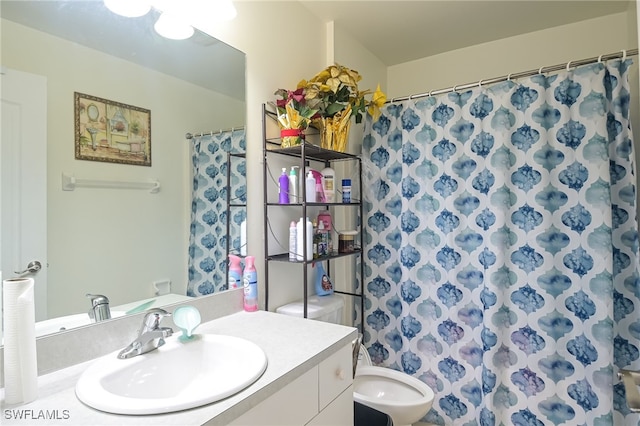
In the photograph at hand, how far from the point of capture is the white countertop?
0.69m

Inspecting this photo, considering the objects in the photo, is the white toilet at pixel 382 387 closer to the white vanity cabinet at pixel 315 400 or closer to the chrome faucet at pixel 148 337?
the white vanity cabinet at pixel 315 400

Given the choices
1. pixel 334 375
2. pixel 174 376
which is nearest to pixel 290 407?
pixel 334 375

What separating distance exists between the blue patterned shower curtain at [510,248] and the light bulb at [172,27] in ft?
A: 4.06

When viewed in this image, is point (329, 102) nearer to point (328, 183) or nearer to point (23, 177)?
point (328, 183)

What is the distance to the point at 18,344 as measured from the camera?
74cm

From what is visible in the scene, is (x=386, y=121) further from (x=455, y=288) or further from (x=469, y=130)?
(x=455, y=288)

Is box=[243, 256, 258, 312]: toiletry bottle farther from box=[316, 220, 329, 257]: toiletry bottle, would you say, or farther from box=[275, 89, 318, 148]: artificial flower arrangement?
box=[275, 89, 318, 148]: artificial flower arrangement

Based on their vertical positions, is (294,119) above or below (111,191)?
above

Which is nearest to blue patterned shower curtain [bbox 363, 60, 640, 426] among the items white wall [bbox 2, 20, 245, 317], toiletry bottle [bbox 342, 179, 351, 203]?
toiletry bottle [bbox 342, 179, 351, 203]

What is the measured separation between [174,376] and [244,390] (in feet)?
1.01

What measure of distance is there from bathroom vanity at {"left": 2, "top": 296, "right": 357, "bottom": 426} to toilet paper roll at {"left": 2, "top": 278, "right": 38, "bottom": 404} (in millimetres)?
31

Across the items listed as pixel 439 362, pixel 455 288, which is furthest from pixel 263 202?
pixel 439 362

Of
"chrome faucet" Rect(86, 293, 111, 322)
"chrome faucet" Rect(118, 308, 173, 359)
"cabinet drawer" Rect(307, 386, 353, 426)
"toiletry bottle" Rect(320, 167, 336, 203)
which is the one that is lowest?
"cabinet drawer" Rect(307, 386, 353, 426)

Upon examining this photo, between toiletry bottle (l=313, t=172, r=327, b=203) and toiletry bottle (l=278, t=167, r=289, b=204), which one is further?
toiletry bottle (l=313, t=172, r=327, b=203)
